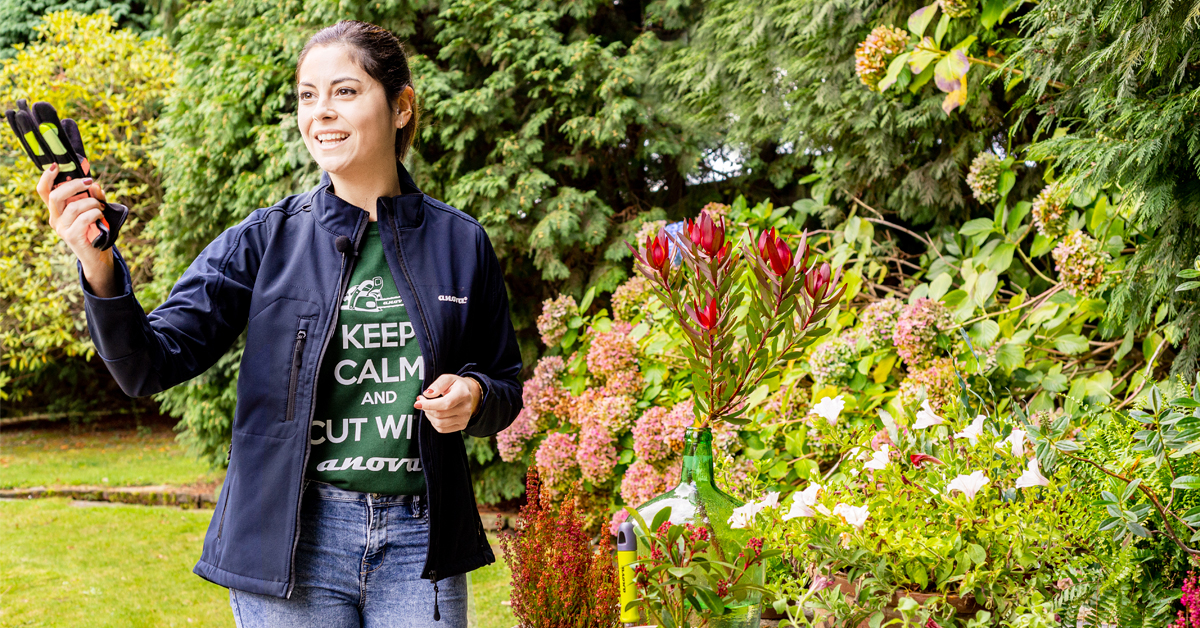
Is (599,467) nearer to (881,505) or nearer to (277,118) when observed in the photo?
(881,505)

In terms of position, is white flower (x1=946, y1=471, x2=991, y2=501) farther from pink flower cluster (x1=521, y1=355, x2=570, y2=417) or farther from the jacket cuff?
pink flower cluster (x1=521, y1=355, x2=570, y2=417)

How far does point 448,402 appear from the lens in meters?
1.27

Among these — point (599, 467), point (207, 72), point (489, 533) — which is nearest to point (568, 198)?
point (599, 467)

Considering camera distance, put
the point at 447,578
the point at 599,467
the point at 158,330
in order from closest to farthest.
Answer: the point at 158,330 < the point at 447,578 < the point at 599,467

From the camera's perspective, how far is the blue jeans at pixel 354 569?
1.27 metres

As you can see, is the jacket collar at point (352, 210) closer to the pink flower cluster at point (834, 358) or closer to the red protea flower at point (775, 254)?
the red protea flower at point (775, 254)

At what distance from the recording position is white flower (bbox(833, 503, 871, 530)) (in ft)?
3.68

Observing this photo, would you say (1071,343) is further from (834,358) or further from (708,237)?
(708,237)

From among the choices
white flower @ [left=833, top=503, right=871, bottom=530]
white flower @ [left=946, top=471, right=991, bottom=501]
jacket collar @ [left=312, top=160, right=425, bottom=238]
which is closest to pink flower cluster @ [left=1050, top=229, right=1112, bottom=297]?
white flower @ [left=946, top=471, right=991, bottom=501]

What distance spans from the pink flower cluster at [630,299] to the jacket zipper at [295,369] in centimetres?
205

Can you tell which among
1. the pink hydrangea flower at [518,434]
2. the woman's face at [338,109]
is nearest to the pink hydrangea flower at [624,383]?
the pink hydrangea flower at [518,434]

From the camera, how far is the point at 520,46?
Result: 3.96 m

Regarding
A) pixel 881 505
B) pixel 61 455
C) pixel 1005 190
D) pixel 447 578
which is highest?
pixel 1005 190

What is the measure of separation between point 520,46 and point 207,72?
2.24 metres
